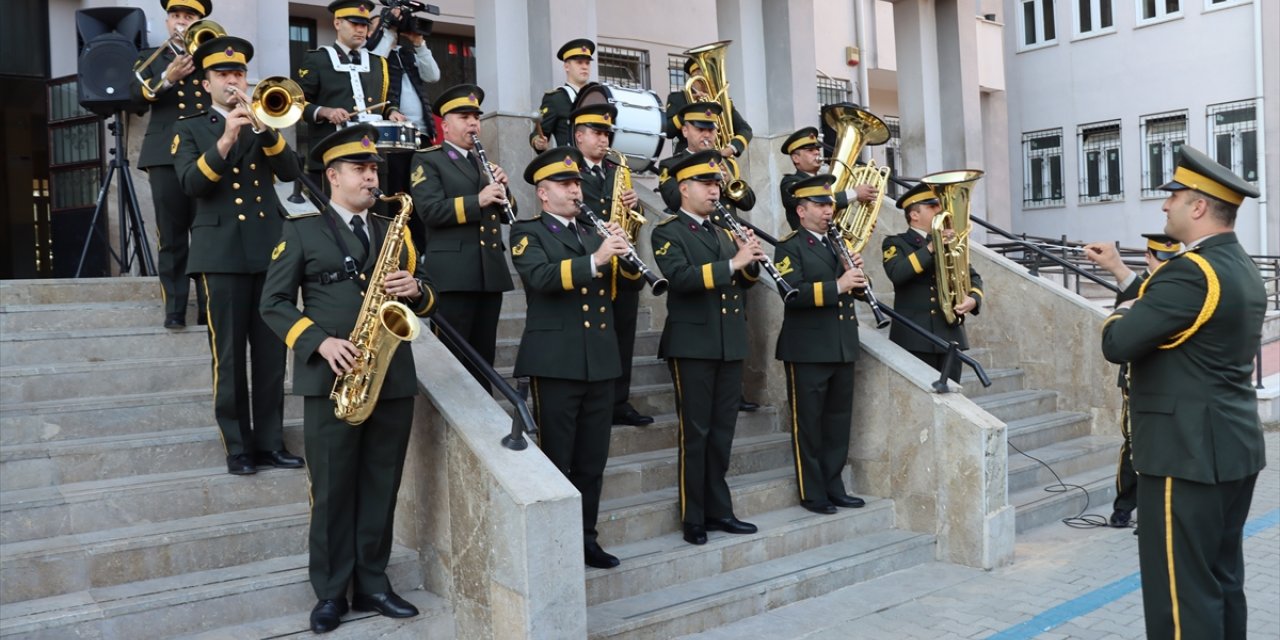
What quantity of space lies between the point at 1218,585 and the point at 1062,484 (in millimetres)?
4739

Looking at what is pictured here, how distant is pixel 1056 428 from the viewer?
32.4 feet

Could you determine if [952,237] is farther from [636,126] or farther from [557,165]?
[557,165]

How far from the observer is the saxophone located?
4.59 meters

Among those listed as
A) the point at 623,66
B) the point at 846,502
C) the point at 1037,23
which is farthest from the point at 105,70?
the point at 1037,23

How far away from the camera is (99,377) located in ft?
19.9

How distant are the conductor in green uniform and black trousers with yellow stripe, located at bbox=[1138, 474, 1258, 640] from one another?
260 centimetres

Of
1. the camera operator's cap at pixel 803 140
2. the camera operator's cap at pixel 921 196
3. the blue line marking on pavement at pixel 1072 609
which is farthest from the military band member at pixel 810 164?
the blue line marking on pavement at pixel 1072 609

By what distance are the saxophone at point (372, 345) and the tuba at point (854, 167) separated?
4.41 m

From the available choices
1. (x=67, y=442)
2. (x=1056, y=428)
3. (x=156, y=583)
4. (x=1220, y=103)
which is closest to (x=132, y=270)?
(x=67, y=442)

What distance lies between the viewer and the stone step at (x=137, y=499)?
4926mm

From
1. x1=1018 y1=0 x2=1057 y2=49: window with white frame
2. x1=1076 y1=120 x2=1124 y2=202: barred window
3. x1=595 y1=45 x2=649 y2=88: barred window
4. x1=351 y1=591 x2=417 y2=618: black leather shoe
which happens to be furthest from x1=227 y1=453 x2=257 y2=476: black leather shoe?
x1=1018 y1=0 x2=1057 y2=49: window with white frame

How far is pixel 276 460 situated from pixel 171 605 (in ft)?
3.65

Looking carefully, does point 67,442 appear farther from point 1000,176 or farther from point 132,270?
point 1000,176

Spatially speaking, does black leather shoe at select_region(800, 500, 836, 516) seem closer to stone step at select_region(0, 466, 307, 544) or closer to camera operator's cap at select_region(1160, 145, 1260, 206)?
stone step at select_region(0, 466, 307, 544)
